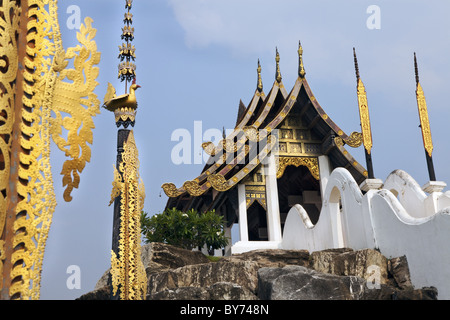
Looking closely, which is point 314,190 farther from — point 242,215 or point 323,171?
point 242,215

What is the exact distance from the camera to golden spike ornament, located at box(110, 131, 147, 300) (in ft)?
17.5

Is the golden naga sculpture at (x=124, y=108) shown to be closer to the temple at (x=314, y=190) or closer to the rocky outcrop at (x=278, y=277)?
the rocky outcrop at (x=278, y=277)

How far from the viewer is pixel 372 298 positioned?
334 inches

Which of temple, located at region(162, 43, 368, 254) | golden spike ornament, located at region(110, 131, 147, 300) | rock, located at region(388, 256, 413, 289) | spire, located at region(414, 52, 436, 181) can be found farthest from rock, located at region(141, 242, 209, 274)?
golden spike ornament, located at region(110, 131, 147, 300)

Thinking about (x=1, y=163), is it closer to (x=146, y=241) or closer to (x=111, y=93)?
(x=111, y=93)

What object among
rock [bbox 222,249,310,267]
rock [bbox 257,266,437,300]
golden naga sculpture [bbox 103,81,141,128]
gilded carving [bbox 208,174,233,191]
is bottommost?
rock [bbox 257,266,437,300]

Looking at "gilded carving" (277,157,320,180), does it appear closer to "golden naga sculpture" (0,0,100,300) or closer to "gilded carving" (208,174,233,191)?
"gilded carving" (208,174,233,191)

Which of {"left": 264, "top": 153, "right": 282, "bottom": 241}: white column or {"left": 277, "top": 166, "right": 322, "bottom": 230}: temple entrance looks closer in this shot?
{"left": 264, "top": 153, "right": 282, "bottom": 241}: white column

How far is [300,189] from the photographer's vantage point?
18.6 metres

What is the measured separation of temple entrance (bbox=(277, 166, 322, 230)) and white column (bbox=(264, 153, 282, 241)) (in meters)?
2.40

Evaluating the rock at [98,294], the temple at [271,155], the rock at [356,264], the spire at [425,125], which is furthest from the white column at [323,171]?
the rock at [98,294]

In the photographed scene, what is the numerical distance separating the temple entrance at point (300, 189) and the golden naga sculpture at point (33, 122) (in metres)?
14.0

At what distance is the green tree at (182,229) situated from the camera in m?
12.9
